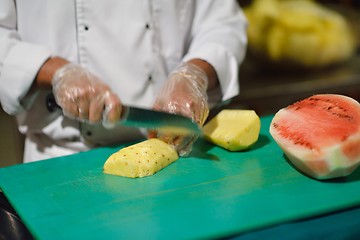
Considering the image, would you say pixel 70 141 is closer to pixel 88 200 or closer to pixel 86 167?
pixel 86 167

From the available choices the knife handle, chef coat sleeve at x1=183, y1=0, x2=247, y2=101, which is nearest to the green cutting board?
the knife handle

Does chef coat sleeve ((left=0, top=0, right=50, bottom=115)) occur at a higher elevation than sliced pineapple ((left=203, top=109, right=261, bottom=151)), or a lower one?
higher

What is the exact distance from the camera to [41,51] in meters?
1.32

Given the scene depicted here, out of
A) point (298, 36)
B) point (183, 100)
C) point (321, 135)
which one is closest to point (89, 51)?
point (183, 100)

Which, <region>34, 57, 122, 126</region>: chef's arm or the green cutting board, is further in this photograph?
<region>34, 57, 122, 126</region>: chef's arm

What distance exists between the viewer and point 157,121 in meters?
1.19

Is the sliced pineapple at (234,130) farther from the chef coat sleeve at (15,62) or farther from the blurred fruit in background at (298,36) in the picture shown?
the blurred fruit in background at (298,36)

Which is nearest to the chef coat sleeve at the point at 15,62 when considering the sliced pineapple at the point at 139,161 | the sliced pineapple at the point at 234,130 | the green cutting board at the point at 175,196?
the green cutting board at the point at 175,196

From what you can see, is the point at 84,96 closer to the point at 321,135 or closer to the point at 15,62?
the point at 15,62

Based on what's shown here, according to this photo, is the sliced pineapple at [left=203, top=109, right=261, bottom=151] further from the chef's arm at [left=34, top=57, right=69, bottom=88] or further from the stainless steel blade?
the chef's arm at [left=34, top=57, right=69, bottom=88]

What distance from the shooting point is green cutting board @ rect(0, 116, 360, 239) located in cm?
97

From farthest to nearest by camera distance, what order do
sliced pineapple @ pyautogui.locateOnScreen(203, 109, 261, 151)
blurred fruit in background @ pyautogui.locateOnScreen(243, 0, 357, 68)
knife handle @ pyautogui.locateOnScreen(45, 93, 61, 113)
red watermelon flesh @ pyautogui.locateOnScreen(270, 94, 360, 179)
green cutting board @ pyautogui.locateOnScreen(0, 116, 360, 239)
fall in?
blurred fruit in background @ pyautogui.locateOnScreen(243, 0, 357, 68) < knife handle @ pyautogui.locateOnScreen(45, 93, 61, 113) < sliced pineapple @ pyautogui.locateOnScreen(203, 109, 261, 151) < red watermelon flesh @ pyautogui.locateOnScreen(270, 94, 360, 179) < green cutting board @ pyautogui.locateOnScreen(0, 116, 360, 239)

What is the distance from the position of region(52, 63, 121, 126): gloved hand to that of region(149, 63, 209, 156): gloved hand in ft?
0.47

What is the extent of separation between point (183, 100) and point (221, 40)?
11.7 inches
